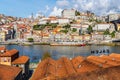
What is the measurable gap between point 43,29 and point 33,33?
22.1 feet

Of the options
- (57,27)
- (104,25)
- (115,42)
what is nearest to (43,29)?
(57,27)

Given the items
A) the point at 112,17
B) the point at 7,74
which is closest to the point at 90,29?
the point at 112,17

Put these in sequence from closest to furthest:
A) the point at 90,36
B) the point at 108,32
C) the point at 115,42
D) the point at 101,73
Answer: the point at 101,73, the point at 115,42, the point at 90,36, the point at 108,32

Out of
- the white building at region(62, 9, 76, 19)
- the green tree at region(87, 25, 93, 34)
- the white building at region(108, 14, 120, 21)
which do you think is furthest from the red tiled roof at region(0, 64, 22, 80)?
the white building at region(108, 14, 120, 21)

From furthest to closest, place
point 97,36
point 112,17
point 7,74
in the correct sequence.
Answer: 1. point 112,17
2. point 97,36
3. point 7,74

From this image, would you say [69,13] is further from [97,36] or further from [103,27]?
[97,36]

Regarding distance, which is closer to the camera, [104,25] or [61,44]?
[61,44]

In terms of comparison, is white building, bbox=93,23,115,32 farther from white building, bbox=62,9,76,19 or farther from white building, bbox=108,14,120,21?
white building, bbox=108,14,120,21

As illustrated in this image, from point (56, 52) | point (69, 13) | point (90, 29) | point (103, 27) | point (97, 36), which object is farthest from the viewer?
point (69, 13)

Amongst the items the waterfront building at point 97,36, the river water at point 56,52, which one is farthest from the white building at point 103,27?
the river water at point 56,52

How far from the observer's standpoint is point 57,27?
3688 inches

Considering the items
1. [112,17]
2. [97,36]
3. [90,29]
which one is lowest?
[97,36]

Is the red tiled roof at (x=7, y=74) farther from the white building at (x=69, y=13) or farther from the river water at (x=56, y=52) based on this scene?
the white building at (x=69, y=13)

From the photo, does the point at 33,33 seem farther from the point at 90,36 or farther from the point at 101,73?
the point at 101,73
